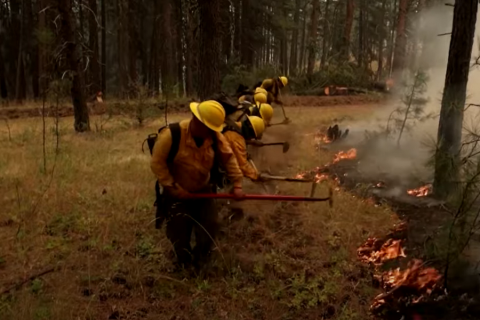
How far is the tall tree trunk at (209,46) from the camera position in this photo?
8.88 m

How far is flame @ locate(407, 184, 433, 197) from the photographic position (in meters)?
8.05

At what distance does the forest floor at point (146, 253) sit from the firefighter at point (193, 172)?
33 cm

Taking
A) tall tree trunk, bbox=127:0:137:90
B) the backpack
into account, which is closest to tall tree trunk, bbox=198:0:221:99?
the backpack

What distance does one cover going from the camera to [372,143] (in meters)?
11.9

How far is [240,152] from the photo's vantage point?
588cm

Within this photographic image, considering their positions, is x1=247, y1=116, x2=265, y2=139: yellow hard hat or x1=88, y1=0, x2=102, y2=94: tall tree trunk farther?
x1=88, y1=0, x2=102, y2=94: tall tree trunk

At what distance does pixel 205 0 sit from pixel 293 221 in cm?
436

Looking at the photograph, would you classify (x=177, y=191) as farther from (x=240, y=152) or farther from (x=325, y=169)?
(x=325, y=169)

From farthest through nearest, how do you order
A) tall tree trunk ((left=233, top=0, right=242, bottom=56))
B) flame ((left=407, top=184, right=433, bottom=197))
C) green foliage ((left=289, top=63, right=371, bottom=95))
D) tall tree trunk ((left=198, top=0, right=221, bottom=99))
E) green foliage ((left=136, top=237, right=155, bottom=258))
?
tall tree trunk ((left=233, top=0, right=242, bottom=56)) → green foliage ((left=289, top=63, right=371, bottom=95)) → tall tree trunk ((left=198, top=0, right=221, bottom=99)) → flame ((left=407, top=184, right=433, bottom=197)) → green foliage ((left=136, top=237, right=155, bottom=258))

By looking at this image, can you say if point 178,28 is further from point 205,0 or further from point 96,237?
point 96,237

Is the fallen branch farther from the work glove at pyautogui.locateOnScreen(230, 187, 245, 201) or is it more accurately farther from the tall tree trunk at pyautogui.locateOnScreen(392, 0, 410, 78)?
the tall tree trunk at pyautogui.locateOnScreen(392, 0, 410, 78)

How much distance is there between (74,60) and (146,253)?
7.70m

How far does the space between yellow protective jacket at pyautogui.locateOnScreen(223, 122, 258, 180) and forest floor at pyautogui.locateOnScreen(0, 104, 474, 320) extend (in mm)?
923

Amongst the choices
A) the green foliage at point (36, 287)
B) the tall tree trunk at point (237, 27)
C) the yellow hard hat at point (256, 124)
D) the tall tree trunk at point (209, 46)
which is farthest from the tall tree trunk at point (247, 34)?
the green foliage at point (36, 287)
